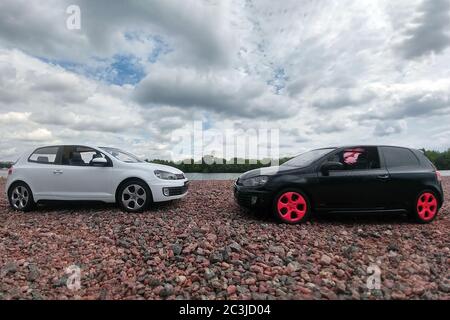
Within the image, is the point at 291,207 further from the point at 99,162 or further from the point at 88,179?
the point at 88,179

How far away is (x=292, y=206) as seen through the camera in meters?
4.90

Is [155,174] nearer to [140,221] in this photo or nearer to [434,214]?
[140,221]

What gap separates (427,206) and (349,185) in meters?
1.66

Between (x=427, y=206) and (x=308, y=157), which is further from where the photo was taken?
(x=308, y=157)

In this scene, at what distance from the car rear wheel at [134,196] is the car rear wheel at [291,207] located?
8.60 feet

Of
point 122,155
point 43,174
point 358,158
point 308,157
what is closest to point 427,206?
point 358,158

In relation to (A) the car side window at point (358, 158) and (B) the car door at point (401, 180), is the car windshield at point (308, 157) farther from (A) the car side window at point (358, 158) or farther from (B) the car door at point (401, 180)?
(B) the car door at point (401, 180)

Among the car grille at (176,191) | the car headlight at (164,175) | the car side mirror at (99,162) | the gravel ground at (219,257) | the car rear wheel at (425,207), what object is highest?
the car side mirror at (99,162)

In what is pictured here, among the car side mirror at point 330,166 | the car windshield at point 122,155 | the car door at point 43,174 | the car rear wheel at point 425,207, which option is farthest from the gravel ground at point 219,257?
the car windshield at point 122,155

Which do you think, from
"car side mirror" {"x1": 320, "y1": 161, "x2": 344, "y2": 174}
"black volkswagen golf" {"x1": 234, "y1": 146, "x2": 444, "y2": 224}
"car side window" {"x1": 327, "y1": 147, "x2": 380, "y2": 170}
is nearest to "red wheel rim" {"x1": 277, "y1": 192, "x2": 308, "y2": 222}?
"black volkswagen golf" {"x1": 234, "y1": 146, "x2": 444, "y2": 224}

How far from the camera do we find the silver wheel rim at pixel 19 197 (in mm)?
6004

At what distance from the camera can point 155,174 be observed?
5793mm

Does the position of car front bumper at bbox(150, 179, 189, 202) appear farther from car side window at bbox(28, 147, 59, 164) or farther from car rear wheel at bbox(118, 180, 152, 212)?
car side window at bbox(28, 147, 59, 164)
